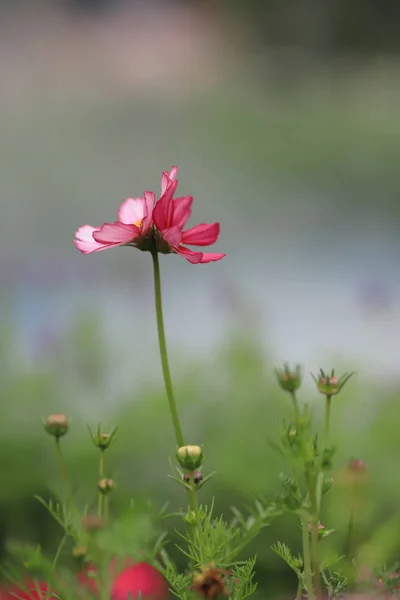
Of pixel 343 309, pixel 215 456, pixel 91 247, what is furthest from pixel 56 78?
pixel 91 247

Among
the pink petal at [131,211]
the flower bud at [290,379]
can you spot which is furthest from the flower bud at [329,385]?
the pink petal at [131,211]

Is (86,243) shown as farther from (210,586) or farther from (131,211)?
(210,586)

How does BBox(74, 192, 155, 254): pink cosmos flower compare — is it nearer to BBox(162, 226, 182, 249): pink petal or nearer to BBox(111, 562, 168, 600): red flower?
BBox(162, 226, 182, 249): pink petal

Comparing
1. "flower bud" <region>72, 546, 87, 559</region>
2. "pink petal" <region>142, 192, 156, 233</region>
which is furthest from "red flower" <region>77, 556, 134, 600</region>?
"pink petal" <region>142, 192, 156, 233</region>

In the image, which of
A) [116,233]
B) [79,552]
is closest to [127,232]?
[116,233]

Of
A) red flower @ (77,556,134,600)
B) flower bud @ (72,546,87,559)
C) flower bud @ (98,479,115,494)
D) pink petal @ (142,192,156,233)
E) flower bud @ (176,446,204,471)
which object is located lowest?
red flower @ (77,556,134,600)

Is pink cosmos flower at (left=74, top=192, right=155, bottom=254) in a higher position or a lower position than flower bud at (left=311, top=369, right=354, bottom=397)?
higher

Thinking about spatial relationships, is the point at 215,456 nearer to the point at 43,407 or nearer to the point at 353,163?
the point at 43,407
